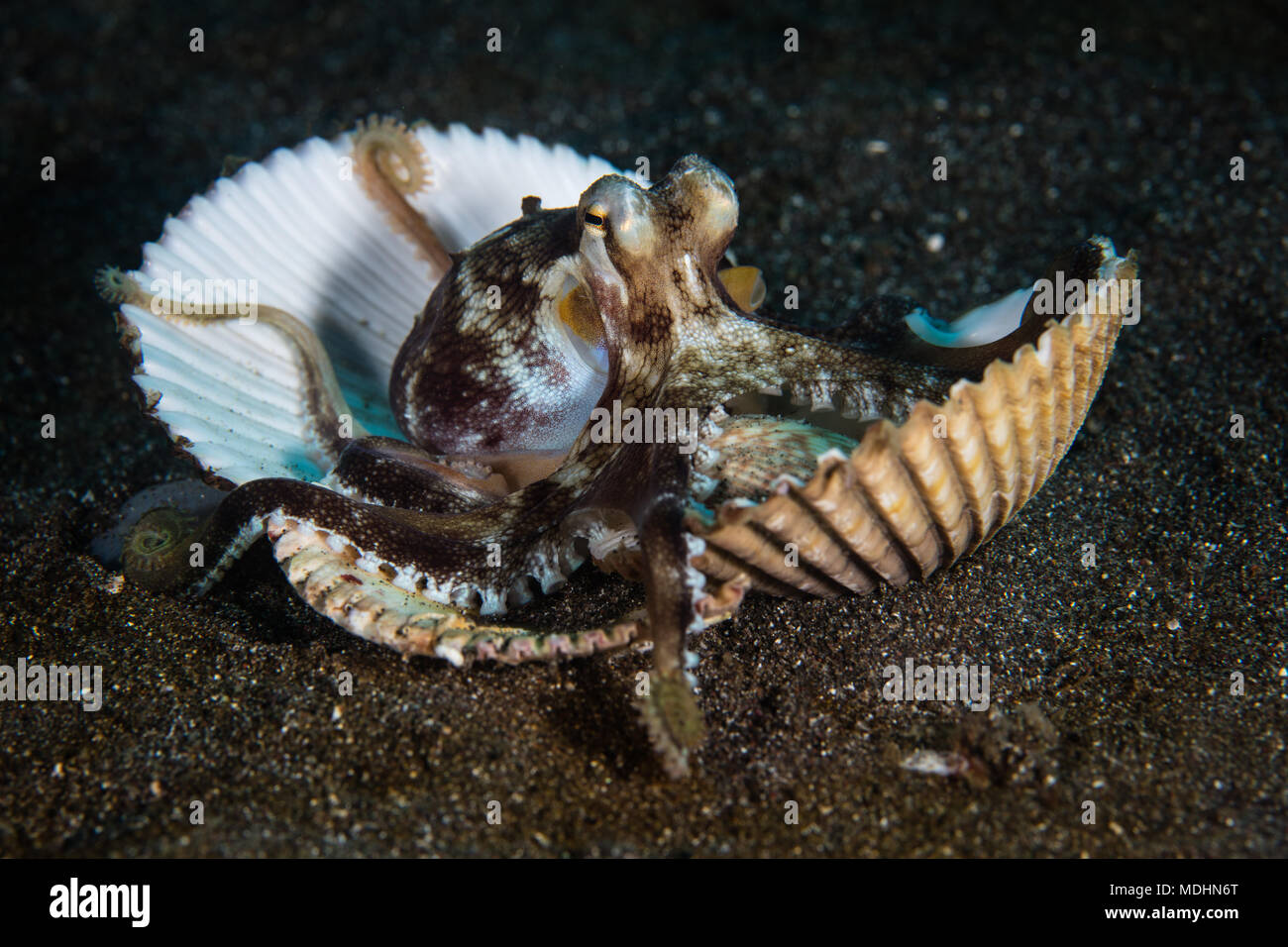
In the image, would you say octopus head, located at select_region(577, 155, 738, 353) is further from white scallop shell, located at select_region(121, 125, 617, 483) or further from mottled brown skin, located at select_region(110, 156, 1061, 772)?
white scallop shell, located at select_region(121, 125, 617, 483)

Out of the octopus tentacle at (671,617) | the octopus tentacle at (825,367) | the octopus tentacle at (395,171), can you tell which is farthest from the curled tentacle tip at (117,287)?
the octopus tentacle at (671,617)

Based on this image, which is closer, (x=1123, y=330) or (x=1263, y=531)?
(x=1263, y=531)

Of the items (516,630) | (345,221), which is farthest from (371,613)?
(345,221)

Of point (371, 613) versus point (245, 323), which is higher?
point (245, 323)

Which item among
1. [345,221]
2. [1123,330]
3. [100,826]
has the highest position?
[345,221]

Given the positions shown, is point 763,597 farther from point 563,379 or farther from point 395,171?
point 395,171

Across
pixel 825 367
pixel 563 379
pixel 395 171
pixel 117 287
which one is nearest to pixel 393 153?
pixel 395 171
